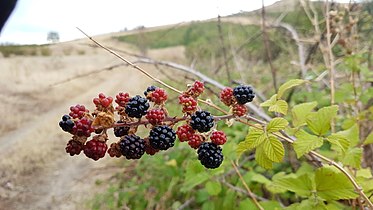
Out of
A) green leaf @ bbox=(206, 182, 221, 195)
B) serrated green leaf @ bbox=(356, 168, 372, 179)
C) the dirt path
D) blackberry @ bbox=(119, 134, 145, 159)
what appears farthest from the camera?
the dirt path

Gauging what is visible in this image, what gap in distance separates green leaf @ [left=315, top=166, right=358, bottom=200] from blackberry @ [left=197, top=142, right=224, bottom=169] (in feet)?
0.84

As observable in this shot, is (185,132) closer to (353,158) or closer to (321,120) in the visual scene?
(321,120)

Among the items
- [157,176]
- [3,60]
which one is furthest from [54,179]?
[3,60]

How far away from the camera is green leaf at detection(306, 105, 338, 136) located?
72cm

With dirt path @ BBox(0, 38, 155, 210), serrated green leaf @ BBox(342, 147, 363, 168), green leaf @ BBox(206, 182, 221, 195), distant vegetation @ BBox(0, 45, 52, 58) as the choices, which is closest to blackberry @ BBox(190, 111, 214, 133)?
serrated green leaf @ BBox(342, 147, 363, 168)

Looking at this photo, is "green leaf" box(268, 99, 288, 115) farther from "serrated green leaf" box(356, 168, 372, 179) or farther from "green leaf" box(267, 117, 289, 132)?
"serrated green leaf" box(356, 168, 372, 179)

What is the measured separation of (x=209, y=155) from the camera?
1.87 ft

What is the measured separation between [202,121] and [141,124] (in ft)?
0.27

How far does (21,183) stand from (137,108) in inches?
109

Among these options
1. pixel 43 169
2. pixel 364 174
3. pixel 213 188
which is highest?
pixel 364 174

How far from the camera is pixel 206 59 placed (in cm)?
570

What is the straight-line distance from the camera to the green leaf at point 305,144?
25.6 inches

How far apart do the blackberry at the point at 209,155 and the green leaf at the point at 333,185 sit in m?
0.26

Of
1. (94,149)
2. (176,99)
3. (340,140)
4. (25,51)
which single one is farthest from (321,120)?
(25,51)
